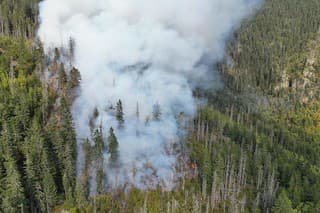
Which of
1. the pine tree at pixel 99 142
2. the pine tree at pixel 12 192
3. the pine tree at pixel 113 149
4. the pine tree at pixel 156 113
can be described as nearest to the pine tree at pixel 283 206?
the pine tree at pixel 113 149

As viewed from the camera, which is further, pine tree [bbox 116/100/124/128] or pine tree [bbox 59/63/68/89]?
pine tree [bbox 59/63/68/89]

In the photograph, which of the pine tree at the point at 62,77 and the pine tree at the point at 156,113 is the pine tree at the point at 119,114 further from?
the pine tree at the point at 62,77

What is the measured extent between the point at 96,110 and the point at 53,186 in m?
42.1

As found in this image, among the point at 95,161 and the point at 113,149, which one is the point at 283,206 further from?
the point at 95,161

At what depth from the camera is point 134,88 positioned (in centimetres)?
15400

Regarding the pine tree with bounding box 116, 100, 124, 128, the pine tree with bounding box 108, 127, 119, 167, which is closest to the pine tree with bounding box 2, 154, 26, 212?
the pine tree with bounding box 108, 127, 119, 167

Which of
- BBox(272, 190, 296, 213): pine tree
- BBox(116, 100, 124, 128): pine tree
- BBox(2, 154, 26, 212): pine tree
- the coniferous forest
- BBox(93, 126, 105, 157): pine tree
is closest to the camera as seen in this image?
BBox(2, 154, 26, 212): pine tree

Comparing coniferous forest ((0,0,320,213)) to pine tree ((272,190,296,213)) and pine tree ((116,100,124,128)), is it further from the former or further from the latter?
pine tree ((272,190,296,213))

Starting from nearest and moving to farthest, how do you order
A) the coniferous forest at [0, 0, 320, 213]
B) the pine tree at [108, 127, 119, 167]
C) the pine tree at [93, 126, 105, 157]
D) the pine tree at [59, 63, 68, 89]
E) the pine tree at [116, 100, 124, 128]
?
1. the coniferous forest at [0, 0, 320, 213]
2. the pine tree at [93, 126, 105, 157]
3. the pine tree at [108, 127, 119, 167]
4. the pine tree at [116, 100, 124, 128]
5. the pine tree at [59, 63, 68, 89]

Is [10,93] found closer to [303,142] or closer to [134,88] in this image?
[134,88]

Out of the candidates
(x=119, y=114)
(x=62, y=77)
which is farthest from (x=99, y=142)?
(x=62, y=77)

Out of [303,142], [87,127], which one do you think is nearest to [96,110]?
[87,127]

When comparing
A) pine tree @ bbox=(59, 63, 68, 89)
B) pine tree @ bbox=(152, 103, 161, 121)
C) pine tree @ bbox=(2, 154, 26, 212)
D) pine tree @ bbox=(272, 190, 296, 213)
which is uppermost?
pine tree @ bbox=(59, 63, 68, 89)

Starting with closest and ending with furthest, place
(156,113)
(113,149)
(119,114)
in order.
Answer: (113,149)
(119,114)
(156,113)
